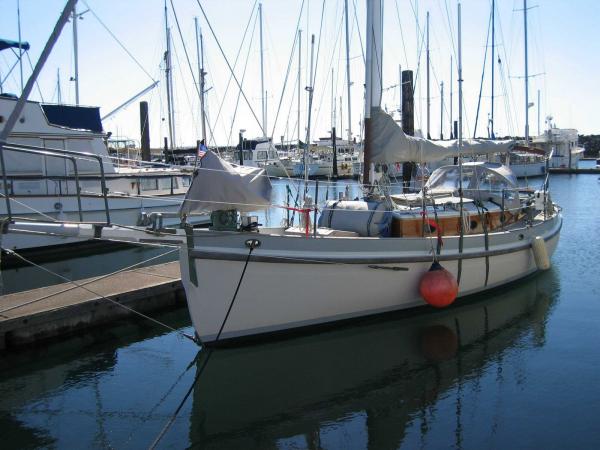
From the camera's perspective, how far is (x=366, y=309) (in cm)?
1039

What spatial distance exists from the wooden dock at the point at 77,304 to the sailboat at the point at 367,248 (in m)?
2.84

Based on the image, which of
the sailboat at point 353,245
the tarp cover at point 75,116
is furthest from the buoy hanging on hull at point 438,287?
the tarp cover at point 75,116

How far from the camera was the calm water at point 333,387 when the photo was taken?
6996 millimetres

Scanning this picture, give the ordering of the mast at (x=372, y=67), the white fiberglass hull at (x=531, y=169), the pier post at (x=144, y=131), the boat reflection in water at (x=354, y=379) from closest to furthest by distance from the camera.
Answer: the boat reflection in water at (x=354, y=379) < the mast at (x=372, y=67) < the pier post at (x=144, y=131) < the white fiberglass hull at (x=531, y=169)

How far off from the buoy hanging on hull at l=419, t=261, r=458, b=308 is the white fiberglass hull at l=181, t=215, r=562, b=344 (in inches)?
14.1

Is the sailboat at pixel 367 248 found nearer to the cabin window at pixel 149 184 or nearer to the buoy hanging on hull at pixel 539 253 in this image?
the buoy hanging on hull at pixel 539 253

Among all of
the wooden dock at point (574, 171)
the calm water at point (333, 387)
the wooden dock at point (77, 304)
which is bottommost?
the calm water at point (333, 387)

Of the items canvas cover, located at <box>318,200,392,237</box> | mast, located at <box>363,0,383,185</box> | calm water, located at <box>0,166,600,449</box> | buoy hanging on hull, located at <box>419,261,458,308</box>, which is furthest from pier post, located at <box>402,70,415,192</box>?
calm water, located at <box>0,166,600,449</box>

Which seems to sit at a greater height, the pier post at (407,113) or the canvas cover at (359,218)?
the pier post at (407,113)

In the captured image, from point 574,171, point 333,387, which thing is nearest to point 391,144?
point 333,387

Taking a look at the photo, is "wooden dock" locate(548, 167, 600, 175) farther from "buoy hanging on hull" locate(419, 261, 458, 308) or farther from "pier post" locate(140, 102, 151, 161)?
"buoy hanging on hull" locate(419, 261, 458, 308)

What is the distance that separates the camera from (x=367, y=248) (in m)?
9.92

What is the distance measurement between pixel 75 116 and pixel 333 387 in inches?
664

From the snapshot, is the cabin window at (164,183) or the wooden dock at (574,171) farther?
the wooden dock at (574,171)
